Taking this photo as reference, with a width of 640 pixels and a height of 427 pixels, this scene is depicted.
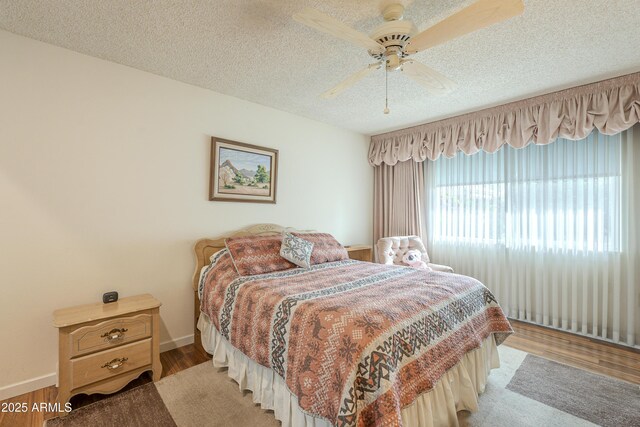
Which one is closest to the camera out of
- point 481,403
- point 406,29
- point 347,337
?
point 347,337

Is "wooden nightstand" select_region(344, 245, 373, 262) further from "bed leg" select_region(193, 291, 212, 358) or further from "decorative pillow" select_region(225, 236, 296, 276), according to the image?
"bed leg" select_region(193, 291, 212, 358)

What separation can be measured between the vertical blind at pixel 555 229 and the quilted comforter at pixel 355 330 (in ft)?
4.92

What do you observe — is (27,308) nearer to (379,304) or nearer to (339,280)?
(339,280)

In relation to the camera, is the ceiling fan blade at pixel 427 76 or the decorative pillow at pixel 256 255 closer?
the ceiling fan blade at pixel 427 76

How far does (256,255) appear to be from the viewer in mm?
2547

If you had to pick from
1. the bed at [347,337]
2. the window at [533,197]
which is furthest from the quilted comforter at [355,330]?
the window at [533,197]

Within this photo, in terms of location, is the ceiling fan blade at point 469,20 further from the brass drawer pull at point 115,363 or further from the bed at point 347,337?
the brass drawer pull at point 115,363

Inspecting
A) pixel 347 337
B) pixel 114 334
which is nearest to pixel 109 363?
pixel 114 334

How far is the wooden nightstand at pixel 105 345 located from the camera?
1.79 meters

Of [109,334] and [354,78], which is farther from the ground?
[354,78]

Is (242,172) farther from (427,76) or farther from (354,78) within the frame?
(427,76)

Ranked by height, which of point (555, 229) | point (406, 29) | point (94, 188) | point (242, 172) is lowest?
Answer: point (555, 229)

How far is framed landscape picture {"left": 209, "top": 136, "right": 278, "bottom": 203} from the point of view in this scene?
2.88m

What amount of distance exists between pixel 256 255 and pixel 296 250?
15.4 inches
